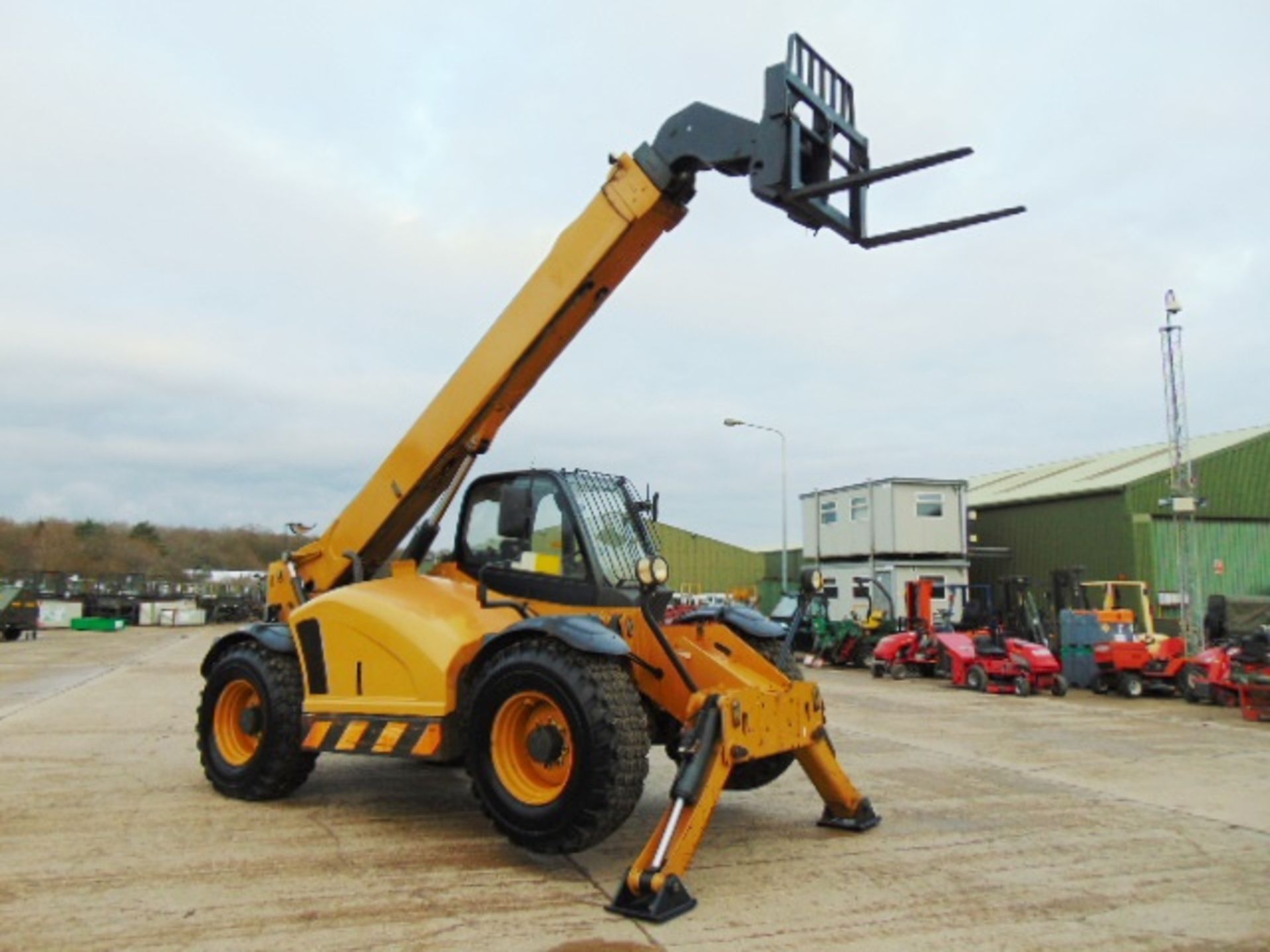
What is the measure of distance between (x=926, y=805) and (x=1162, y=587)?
78.7 ft

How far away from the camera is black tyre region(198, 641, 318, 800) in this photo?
24.0 feet

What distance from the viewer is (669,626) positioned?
7.02m

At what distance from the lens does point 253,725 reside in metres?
7.49

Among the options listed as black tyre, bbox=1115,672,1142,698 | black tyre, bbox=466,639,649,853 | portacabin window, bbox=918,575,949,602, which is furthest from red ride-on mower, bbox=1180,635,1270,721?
black tyre, bbox=466,639,649,853

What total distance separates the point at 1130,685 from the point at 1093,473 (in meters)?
17.3

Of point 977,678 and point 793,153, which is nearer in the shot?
point 793,153

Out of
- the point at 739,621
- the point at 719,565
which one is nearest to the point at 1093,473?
the point at 719,565

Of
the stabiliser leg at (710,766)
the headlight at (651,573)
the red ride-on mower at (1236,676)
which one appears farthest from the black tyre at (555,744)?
the red ride-on mower at (1236,676)

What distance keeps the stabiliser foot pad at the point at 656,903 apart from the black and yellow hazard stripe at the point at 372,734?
171cm

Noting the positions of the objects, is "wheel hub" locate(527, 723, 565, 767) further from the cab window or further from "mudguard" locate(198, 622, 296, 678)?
"mudguard" locate(198, 622, 296, 678)

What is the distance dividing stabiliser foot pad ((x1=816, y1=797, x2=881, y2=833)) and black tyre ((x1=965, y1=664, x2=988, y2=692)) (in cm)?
1260

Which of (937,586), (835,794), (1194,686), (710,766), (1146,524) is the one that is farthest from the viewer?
(1146,524)

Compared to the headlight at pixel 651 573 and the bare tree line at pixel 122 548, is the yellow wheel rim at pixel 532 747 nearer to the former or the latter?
the headlight at pixel 651 573

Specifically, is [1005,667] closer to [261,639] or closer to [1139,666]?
[1139,666]
